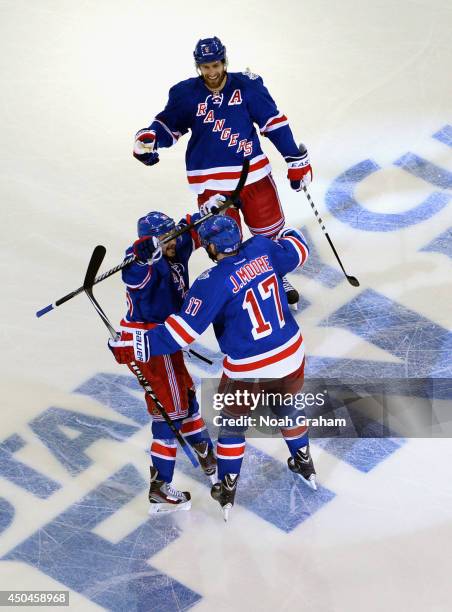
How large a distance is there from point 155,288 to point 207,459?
0.87m

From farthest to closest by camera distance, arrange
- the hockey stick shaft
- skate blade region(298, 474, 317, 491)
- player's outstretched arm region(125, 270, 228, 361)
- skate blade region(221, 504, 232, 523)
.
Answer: the hockey stick shaft, skate blade region(298, 474, 317, 491), skate blade region(221, 504, 232, 523), player's outstretched arm region(125, 270, 228, 361)

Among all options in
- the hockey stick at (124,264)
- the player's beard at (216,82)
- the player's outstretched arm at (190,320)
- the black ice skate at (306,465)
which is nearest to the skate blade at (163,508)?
the black ice skate at (306,465)

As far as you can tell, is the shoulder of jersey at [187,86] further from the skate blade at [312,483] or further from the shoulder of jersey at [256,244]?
the skate blade at [312,483]

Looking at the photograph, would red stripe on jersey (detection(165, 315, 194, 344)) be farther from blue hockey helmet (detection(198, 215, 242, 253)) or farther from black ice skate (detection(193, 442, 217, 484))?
black ice skate (detection(193, 442, 217, 484))

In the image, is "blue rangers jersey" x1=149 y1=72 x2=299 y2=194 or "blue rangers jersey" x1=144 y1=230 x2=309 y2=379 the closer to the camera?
"blue rangers jersey" x1=144 y1=230 x2=309 y2=379

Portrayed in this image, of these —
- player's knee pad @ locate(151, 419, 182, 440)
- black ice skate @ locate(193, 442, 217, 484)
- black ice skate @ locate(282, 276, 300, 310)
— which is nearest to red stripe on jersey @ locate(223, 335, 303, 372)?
player's knee pad @ locate(151, 419, 182, 440)

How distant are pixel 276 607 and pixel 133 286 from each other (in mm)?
1386

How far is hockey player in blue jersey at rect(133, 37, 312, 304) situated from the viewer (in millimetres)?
5828

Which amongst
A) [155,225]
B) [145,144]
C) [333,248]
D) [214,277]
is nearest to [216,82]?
[145,144]

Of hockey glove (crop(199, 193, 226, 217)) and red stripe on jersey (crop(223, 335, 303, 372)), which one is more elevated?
hockey glove (crop(199, 193, 226, 217))

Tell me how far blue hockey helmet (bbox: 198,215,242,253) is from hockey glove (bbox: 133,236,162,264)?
192mm

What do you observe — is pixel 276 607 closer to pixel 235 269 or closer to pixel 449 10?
pixel 235 269

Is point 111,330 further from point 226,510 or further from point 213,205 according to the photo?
point 226,510

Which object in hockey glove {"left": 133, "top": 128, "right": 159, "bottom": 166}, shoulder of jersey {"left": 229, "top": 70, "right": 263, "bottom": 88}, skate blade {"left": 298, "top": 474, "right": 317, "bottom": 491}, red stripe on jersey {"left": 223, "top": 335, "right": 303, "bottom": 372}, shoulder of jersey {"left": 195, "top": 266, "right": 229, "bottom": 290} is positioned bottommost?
skate blade {"left": 298, "top": 474, "right": 317, "bottom": 491}
